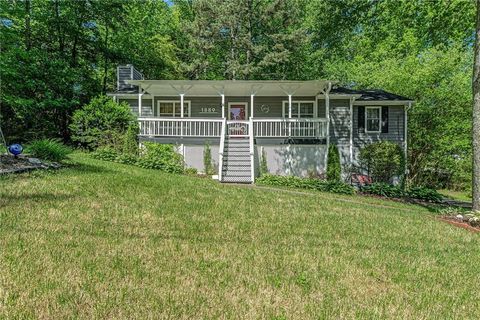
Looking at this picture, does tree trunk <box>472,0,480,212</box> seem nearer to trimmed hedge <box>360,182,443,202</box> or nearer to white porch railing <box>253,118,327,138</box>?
trimmed hedge <box>360,182,443,202</box>

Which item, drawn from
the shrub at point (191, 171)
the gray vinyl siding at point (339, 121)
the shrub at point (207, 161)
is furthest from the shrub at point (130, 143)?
the gray vinyl siding at point (339, 121)

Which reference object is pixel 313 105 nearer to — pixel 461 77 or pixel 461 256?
pixel 461 77

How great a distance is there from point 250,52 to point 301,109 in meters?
8.46

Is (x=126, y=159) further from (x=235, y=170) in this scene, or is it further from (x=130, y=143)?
(x=235, y=170)

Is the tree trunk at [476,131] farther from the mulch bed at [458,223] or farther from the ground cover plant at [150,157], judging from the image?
the ground cover plant at [150,157]

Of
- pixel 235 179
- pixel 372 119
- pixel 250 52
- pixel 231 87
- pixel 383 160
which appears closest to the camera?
pixel 235 179

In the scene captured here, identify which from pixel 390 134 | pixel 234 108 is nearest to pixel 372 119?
pixel 390 134

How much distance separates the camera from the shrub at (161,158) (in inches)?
531

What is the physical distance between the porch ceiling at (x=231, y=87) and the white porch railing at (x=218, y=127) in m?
1.64

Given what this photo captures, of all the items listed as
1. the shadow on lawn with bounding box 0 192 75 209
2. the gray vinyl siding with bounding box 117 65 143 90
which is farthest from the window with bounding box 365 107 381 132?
the shadow on lawn with bounding box 0 192 75 209

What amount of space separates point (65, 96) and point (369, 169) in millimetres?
16111

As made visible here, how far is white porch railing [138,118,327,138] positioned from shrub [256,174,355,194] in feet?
9.31

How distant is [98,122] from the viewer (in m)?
14.5

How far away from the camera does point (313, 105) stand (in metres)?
17.8
